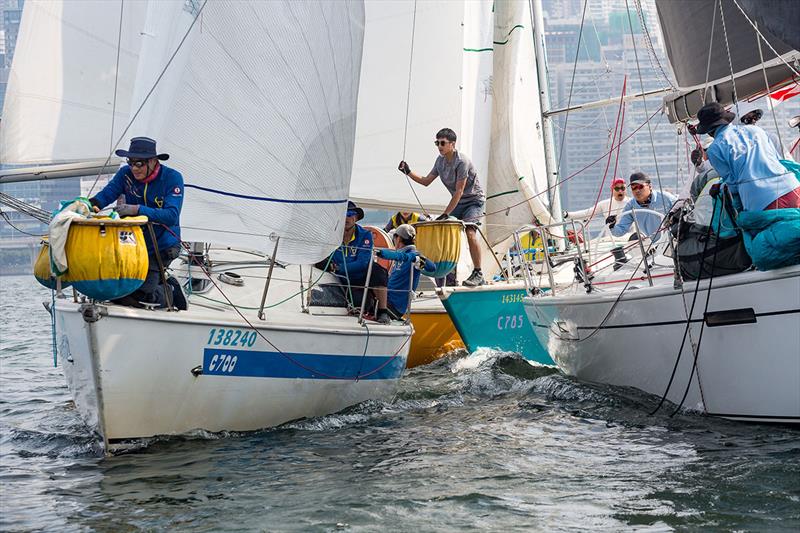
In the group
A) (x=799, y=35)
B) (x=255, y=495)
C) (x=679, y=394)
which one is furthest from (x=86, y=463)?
(x=799, y=35)

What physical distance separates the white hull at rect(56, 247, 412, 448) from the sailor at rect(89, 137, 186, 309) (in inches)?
11.5

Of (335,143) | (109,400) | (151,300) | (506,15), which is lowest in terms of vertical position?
(109,400)

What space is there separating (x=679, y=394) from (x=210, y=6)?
12.9ft

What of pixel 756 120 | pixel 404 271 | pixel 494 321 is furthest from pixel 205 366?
pixel 494 321

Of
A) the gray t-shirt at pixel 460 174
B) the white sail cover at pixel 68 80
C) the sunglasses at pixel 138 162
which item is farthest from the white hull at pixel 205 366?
the gray t-shirt at pixel 460 174

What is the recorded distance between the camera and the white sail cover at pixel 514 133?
1380cm

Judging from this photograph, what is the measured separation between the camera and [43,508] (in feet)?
16.3

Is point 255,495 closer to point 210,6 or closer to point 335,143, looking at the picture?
point 335,143

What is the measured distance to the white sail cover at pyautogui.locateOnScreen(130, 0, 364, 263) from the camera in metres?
6.59

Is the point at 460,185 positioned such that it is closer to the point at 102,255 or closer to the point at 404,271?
the point at 404,271

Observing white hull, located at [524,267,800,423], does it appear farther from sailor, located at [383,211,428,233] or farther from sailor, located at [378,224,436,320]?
sailor, located at [383,211,428,233]

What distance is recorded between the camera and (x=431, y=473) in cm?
555

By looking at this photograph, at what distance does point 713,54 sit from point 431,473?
13.6ft

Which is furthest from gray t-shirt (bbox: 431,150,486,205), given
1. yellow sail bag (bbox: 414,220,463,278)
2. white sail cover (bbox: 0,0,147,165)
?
white sail cover (bbox: 0,0,147,165)
